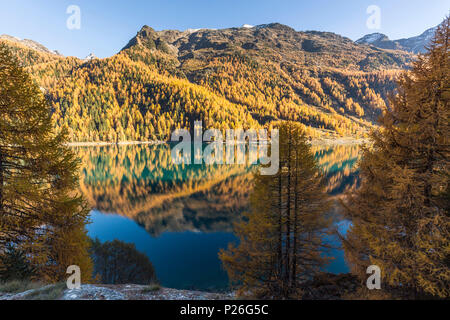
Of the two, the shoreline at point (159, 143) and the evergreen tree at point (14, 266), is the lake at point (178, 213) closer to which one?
the evergreen tree at point (14, 266)

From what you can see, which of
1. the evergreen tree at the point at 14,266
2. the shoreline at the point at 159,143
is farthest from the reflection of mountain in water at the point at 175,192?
the shoreline at the point at 159,143

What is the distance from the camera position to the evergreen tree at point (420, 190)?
243 inches

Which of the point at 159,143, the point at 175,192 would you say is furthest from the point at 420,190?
the point at 159,143

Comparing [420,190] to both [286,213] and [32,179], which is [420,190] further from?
[32,179]

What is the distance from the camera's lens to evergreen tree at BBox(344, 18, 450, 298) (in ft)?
20.2

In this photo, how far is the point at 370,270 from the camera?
761 centimetres

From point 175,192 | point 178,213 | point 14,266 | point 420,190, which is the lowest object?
point 178,213

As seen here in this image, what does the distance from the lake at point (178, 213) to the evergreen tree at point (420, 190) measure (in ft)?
14.2

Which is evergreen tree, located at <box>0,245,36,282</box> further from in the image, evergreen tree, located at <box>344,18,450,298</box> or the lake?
evergreen tree, located at <box>344,18,450,298</box>

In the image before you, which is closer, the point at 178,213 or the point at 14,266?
the point at 14,266

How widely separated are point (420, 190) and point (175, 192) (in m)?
45.9

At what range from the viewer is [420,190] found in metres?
6.70

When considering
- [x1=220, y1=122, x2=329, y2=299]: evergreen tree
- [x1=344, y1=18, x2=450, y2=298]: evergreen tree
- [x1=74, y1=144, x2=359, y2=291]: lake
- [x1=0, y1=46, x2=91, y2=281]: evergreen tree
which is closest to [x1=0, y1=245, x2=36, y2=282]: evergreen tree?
[x1=0, y1=46, x2=91, y2=281]: evergreen tree
